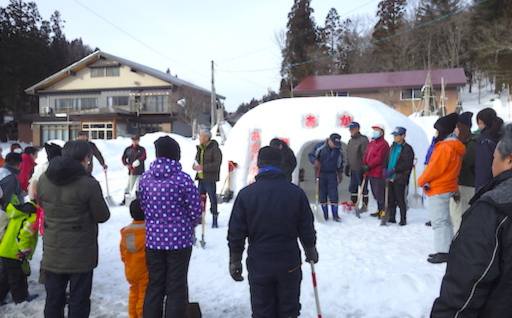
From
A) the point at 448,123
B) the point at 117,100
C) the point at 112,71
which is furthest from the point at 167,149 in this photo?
the point at 112,71

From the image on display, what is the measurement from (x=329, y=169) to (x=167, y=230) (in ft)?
14.7

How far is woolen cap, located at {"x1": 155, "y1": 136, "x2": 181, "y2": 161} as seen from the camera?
9.60 feet

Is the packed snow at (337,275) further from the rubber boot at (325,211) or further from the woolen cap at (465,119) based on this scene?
the woolen cap at (465,119)

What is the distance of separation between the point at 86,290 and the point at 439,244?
397 centimetres

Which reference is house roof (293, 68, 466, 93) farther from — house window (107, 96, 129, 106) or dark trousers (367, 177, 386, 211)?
dark trousers (367, 177, 386, 211)

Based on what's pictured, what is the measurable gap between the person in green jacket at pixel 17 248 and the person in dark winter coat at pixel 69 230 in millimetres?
773

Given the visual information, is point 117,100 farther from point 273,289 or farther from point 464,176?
point 273,289

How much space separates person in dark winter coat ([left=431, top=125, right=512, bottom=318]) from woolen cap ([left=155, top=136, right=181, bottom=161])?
2171 mm

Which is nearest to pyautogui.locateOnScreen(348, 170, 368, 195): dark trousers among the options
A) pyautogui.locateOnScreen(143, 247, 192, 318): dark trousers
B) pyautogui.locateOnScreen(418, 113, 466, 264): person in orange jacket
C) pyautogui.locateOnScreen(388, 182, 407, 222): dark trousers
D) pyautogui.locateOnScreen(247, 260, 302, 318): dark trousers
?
pyautogui.locateOnScreen(388, 182, 407, 222): dark trousers

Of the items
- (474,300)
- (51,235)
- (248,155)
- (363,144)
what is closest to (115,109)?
(248,155)

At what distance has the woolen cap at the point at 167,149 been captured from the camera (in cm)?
293

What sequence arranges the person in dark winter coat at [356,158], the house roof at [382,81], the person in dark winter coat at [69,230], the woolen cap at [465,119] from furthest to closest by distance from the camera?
the house roof at [382,81], the person in dark winter coat at [356,158], the woolen cap at [465,119], the person in dark winter coat at [69,230]

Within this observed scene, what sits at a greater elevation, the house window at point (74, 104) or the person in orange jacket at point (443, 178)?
the house window at point (74, 104)

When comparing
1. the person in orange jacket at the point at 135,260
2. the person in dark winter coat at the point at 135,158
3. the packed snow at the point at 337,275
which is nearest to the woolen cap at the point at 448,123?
the packed snow at the point at 337,275
